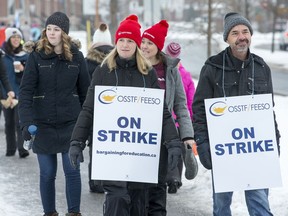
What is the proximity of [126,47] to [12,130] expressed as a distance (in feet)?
19.6

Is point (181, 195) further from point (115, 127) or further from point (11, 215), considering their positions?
point (115, 127)

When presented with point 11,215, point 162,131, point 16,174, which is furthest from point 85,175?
point 162,131

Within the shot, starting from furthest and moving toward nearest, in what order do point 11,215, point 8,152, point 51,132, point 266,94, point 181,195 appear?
point 8,152 < point 181,195 < point 11,215 < point 51,132 < point 266,94

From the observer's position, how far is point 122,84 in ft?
18.8

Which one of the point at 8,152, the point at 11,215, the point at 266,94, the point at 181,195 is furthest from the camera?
the point at 8,152

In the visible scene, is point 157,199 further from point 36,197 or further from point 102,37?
point 102,37

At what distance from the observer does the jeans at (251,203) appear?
5.68 metres

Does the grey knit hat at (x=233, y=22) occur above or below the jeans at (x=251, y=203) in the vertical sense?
above

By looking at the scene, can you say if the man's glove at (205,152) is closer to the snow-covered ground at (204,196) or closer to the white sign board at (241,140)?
the white sign board at (241,140)

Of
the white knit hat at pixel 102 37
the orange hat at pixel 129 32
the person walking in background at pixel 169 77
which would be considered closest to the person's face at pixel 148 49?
the person walking in background at pixel 169 77

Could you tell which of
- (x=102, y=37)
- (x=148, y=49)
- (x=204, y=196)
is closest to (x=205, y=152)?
(x=148, y=49)

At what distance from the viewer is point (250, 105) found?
563 centimetres

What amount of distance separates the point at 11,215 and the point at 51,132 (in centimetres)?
108

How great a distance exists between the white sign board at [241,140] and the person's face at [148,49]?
100cm
